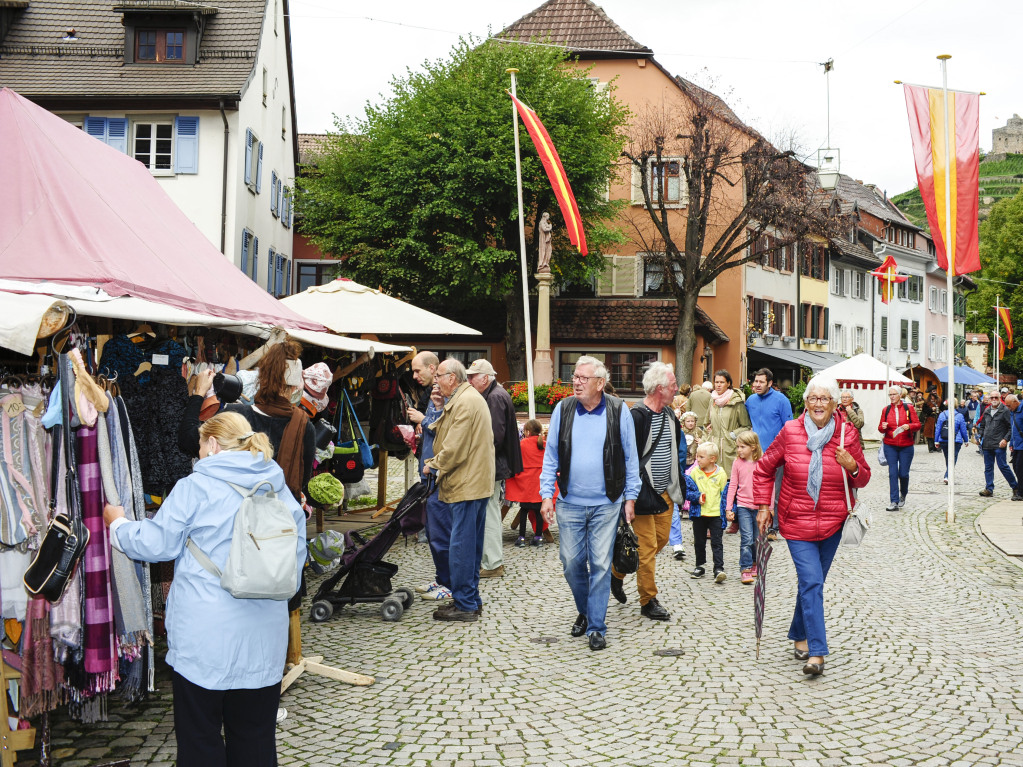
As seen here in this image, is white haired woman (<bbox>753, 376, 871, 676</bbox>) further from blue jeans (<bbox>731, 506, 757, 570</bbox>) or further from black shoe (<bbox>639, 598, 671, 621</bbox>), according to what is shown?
blue jeans (<bbox>731, 506, 757, 570</bbox>)

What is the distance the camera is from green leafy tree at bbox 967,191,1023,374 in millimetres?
65562

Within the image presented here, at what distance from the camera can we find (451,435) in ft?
24.5

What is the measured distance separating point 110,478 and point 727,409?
26.9 feet

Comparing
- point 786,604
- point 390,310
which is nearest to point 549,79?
point 390,310

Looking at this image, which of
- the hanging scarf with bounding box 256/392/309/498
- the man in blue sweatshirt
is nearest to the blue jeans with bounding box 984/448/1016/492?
the man in blue sweatshirt

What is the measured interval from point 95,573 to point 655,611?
169 inches

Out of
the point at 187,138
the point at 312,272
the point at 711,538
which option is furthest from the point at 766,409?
the point at 312,272

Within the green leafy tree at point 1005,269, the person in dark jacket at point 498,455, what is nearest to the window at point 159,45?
the person in dark jacket at point 498,455

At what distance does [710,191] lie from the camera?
34094mm

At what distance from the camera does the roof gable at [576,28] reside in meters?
39.1

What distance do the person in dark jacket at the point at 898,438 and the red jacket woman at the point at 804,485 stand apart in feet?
29.1

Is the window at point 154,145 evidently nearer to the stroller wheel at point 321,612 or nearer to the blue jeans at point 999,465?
the blue jeans at point 999,465

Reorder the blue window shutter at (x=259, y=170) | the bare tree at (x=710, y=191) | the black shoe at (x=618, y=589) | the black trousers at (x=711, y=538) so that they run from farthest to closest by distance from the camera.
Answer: the bare tree at (x=710, y=191) → the blue window shutter at (x=259, y=170) → the black trousers at (x=711, y=538) → the black shoe at (x=618, y=589)

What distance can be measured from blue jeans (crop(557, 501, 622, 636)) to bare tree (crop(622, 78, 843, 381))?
2673 cm
